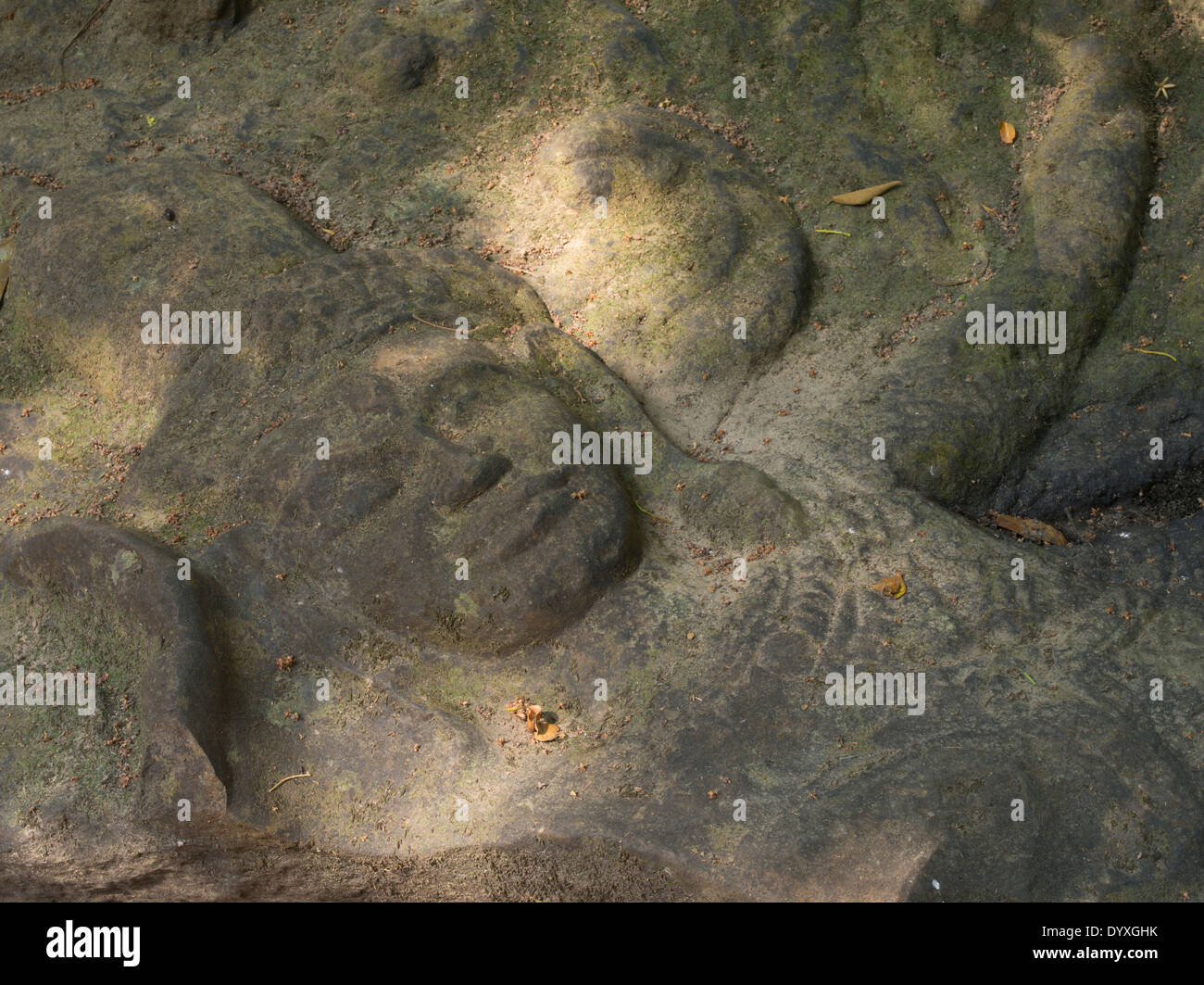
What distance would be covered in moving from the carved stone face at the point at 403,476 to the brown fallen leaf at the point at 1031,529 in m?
1.53

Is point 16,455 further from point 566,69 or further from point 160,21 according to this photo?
point 566,69

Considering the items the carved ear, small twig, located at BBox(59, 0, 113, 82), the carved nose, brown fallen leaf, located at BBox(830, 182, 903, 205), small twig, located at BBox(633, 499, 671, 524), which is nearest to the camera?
the carved ear

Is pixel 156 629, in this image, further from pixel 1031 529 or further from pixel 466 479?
pixel 1031 529

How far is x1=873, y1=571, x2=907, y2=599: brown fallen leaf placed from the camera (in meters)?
3.96

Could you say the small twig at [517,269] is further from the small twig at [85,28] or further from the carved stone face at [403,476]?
the small twig at [85,28]

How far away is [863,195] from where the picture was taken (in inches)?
208

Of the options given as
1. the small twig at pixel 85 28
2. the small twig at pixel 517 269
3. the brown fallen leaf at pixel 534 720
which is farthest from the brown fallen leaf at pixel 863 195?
the small twig at pixel 85 28

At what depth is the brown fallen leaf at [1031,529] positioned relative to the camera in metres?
4.50

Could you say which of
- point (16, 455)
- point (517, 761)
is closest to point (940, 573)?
point (517, 761)

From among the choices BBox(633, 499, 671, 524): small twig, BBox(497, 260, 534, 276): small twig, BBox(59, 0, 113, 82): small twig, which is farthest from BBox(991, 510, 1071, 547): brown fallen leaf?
BBox(59, 0, 113, 82): small twig

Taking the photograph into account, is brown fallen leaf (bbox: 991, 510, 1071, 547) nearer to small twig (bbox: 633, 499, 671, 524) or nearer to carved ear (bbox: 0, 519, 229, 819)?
small twig (bbox: 633, 499, 671, 524)

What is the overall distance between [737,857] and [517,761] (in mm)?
778

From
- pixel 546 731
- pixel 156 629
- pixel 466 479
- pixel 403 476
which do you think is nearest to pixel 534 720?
pixel 546 731

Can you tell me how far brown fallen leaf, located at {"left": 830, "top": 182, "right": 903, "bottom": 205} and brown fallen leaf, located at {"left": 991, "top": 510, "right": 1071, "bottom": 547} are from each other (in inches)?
63.0
